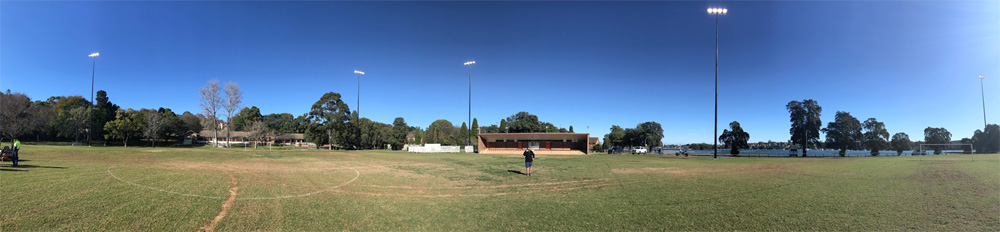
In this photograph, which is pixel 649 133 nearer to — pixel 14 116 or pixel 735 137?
pixel 735 137

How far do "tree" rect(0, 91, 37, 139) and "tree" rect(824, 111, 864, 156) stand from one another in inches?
4336

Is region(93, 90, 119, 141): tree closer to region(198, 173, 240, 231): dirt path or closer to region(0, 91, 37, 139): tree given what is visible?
region(0, 91, 37, 139): tree

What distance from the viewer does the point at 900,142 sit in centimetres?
5072

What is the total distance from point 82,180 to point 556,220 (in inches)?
484

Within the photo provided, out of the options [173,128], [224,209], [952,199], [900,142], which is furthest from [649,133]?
[173,128]

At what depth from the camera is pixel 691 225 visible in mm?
5785

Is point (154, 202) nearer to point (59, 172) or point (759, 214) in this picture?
point (59, 172)

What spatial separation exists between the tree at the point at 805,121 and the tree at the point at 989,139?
1466 cm

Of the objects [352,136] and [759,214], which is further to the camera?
[352,136]

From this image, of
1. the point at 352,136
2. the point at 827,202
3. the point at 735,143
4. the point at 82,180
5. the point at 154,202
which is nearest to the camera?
the point at 154,202

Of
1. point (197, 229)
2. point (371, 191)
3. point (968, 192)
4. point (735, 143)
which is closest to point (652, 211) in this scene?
point (371, 191)

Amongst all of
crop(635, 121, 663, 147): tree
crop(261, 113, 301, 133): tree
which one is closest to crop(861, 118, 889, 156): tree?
crop(635, 121, 663, 147): tree

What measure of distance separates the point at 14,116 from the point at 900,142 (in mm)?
121672

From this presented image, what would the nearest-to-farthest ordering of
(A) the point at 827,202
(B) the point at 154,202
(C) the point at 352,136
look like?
(B) the point at 154,202 < (A) the point at 827,202 < (C) the point at 352,136
